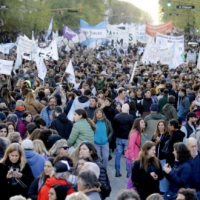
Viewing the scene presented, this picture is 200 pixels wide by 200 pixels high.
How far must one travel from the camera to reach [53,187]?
588cm

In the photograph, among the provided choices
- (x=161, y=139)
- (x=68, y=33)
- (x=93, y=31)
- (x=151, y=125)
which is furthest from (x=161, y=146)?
(x=68, y=33)

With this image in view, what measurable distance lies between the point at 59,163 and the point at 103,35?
102 ft

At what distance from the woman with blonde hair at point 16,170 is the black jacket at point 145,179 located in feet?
Result: 4.29

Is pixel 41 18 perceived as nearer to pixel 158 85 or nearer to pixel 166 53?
pixel 166 53

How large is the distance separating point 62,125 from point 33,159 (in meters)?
2.86

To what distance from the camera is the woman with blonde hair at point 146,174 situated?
23.9 feet

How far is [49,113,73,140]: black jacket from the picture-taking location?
10289 mm

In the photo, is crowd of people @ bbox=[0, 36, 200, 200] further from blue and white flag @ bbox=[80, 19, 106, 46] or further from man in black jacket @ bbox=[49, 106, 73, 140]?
blue and white flag @ bbox=[80, 19, 106, 46]

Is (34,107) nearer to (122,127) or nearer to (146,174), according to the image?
(122,127)

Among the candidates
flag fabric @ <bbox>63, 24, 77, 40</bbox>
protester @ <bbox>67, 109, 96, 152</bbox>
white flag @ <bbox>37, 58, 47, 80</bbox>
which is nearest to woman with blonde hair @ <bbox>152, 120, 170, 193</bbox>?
protester @ <bbox>67, 109, 96, 152</bbox>

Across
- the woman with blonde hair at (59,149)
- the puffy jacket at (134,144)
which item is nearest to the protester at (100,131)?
the puffy jacket at (134,144)

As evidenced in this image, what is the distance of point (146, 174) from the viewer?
23.9 ft

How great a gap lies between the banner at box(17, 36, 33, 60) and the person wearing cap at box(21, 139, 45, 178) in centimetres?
1502

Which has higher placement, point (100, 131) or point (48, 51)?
point (48, 51)
